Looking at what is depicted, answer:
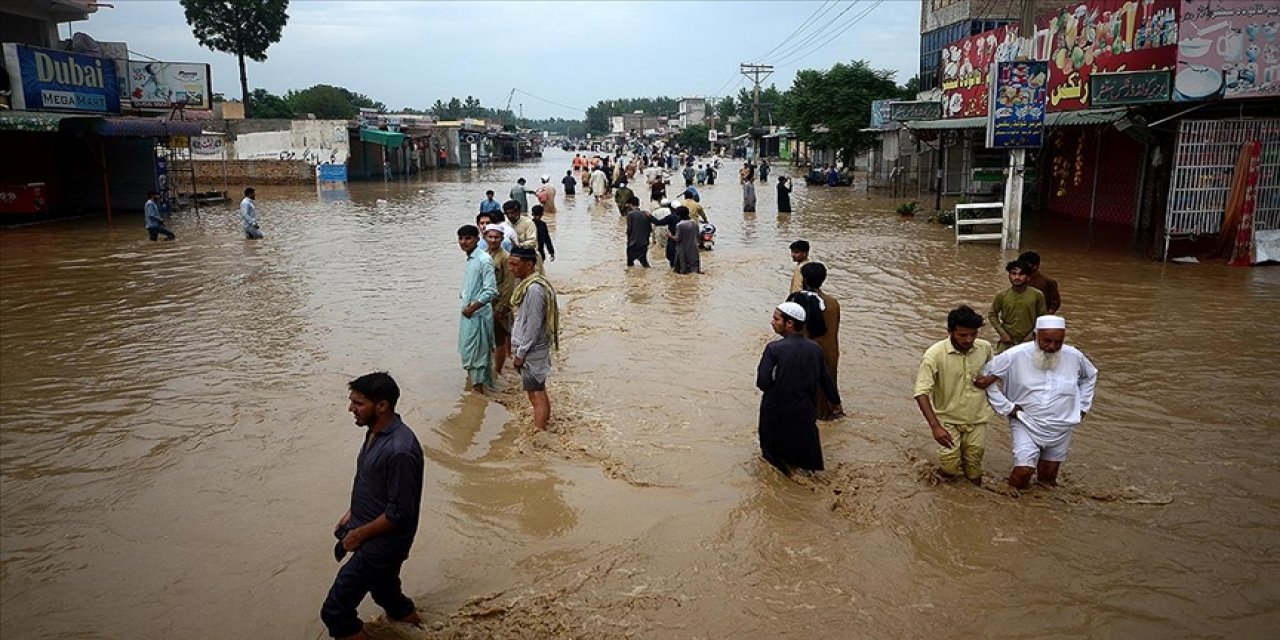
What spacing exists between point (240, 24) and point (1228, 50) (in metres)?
64.8

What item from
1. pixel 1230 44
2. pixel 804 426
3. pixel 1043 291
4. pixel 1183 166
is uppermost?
pixel 1230 44

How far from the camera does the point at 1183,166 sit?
46.8 ft

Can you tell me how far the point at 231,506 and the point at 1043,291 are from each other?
665 centimetres

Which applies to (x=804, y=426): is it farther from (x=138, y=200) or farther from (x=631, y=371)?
(x=138, y=200)

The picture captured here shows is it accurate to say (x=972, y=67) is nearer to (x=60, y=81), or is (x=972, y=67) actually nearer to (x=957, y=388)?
(x=957, y=388)

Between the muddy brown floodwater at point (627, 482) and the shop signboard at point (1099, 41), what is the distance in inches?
183

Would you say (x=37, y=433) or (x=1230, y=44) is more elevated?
(x=1230, y=44)

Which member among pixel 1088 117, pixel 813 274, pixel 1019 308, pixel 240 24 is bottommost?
pixel 1019 308

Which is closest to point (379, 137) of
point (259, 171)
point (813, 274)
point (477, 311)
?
point (259, 171)

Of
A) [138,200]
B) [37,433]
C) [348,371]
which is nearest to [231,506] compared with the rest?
[37,433]

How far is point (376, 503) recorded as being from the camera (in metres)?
3.88

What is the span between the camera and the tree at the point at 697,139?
92.6 m

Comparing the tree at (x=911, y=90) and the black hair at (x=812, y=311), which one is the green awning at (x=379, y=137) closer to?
the tree at (x=911, y=90)

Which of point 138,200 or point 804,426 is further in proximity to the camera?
point 138,200
